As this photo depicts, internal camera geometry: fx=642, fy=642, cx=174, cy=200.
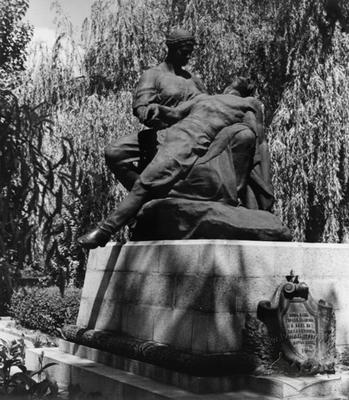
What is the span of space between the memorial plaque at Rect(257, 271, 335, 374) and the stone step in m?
0.26

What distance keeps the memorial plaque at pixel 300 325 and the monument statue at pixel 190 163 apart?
0.65 meters

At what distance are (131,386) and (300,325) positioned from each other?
1.38 meters

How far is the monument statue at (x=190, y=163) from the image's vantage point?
18.0 ft

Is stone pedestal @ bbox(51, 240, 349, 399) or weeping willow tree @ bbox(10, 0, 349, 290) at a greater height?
weeping willow tree @ bbox(10, 0, 349, 290)

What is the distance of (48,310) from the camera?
Result: 40.3 ft

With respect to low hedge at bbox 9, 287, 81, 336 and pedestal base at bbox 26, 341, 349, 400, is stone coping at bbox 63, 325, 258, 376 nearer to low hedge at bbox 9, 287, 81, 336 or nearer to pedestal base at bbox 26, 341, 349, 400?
pedestal base at bbox 26, 341, 349, 400

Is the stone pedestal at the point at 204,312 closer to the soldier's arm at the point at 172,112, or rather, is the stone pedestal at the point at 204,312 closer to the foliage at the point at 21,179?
the soldier's arm at the point at 172,112

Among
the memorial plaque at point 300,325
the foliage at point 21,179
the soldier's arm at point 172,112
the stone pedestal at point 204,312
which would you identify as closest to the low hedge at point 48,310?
the stone pedestal at point 204,312

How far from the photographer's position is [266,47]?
13.2 meters

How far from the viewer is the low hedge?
11955mm

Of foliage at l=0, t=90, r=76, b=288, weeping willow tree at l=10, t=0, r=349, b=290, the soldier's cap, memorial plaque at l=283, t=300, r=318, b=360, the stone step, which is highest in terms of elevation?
weeping willow tree at l=10, t=0, r=349, b=290

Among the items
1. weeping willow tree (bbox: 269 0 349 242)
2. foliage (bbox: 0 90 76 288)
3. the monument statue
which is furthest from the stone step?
weeping willow tree (bbox: 269 0 349 242)

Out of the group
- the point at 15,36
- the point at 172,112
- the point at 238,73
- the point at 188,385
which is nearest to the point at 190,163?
the point at 172,112

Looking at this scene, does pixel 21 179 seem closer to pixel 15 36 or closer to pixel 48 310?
pixel 48 310
